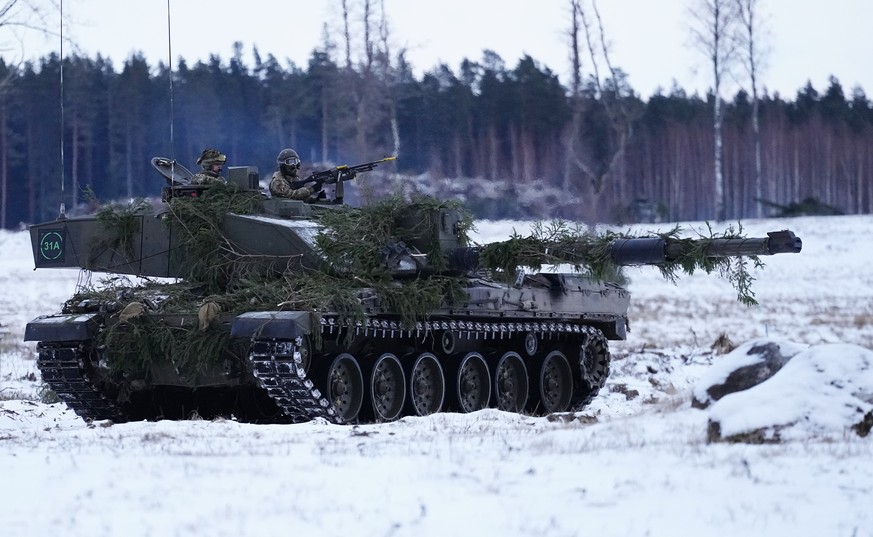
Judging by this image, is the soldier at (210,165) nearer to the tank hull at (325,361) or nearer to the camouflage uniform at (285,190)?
the camouflage uniform at (285,190)

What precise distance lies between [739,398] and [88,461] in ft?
13.4

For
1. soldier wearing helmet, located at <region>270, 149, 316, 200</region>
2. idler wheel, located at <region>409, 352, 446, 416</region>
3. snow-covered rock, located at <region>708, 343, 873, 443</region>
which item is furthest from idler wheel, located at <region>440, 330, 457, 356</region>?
snow-covered rock, located at <region>708, 343, 873, 443</region>

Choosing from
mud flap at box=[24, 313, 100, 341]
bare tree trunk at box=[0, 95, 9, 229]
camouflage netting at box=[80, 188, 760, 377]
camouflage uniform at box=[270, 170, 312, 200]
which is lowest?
mud flap at box=[24, 313, 100, 341]

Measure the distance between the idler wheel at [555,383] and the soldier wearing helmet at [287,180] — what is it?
3.78 meters

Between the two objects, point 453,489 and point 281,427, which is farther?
point 281,427

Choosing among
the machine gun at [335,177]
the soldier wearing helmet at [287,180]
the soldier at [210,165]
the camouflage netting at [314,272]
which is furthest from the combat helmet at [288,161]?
the camouflage netting at [314,272]

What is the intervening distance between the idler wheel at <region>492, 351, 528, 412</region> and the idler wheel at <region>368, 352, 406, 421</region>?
198cm

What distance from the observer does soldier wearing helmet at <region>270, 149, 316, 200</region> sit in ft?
46.7

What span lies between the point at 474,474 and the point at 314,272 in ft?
17.4

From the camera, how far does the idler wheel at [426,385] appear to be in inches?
530

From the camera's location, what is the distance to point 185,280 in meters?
13.1

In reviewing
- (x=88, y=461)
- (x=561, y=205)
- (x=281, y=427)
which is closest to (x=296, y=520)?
(x=88, y=461)

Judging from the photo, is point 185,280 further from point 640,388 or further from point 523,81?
point 523,81

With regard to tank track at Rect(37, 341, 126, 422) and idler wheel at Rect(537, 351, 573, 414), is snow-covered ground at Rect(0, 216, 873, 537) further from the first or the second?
idler wheel at Rect(537, 351, 573, 414)
